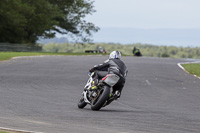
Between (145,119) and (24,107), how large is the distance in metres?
3.19

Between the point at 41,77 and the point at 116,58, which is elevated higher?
the point at 116,58

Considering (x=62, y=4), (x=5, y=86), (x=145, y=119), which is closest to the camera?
(x=145, y=119)

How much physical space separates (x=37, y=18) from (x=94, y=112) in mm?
57799

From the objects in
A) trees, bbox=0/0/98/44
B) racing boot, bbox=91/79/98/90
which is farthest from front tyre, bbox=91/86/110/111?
trees, bbox=0/0/98/44

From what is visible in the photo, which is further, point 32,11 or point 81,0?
point 81,0

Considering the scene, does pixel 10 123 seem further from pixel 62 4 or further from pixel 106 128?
pixel 62 4

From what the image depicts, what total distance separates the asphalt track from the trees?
134ft

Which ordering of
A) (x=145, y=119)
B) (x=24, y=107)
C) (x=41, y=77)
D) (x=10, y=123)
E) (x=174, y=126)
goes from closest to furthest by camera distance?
(x=10, y=123), (x=174, y=126), (x=145, y=119), (x=24, y=107), (x=41, y=77)

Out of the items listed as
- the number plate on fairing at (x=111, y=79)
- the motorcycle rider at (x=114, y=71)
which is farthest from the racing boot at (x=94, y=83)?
the number plate on fairing at (x=111, y=79)

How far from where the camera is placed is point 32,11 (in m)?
65.8

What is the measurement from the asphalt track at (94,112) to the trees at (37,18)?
4070cm

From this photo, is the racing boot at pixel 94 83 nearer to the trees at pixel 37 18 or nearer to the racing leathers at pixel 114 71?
the racing leathers at pixel 114 71

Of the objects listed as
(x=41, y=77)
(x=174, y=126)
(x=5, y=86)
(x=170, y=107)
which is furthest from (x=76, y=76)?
(x=174, y=126)

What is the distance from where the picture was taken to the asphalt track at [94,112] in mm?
10109
